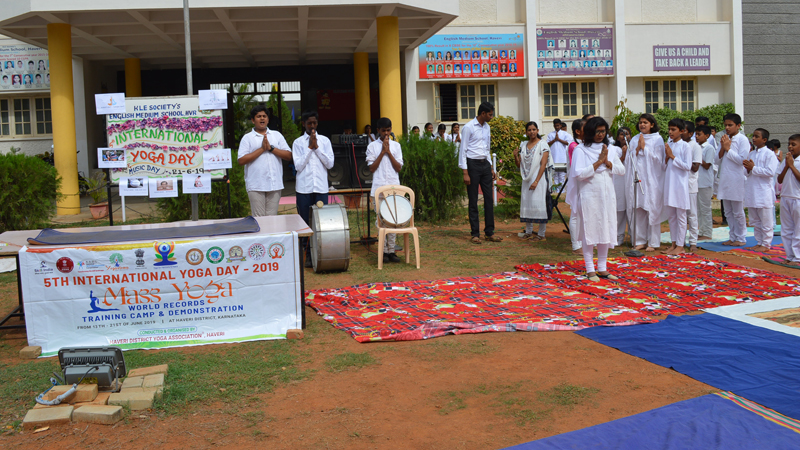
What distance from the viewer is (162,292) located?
16.2ft

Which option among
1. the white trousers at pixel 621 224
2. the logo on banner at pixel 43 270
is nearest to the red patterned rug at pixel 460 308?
the logo on banner at pixel 43 270

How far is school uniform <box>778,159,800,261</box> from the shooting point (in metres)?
7.66

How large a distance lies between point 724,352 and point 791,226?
4.13 metres

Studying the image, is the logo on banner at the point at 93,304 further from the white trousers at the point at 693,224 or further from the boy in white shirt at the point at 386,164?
the white trousers at the point at 693,224

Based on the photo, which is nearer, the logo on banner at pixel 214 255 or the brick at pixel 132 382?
the brick at pixel 132 382

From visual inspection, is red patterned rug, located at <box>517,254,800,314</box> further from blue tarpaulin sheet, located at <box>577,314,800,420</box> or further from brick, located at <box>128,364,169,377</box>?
brick, located at <box>128,364,169,377</box>

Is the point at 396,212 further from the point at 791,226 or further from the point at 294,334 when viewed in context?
the point at 791,226

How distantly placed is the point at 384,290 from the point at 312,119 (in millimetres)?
2351

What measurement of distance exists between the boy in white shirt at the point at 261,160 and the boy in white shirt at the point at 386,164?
1113 millimetres

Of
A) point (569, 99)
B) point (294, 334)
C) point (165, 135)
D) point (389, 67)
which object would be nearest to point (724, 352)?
point (294, 334)

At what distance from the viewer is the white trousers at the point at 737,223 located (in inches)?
356

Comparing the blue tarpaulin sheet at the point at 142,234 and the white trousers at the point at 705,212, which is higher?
the blue tarpaulin sheet at the point at 142,234

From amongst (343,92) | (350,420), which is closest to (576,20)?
(343,92)

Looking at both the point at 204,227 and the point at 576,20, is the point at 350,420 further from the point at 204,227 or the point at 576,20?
the point at 576,20
